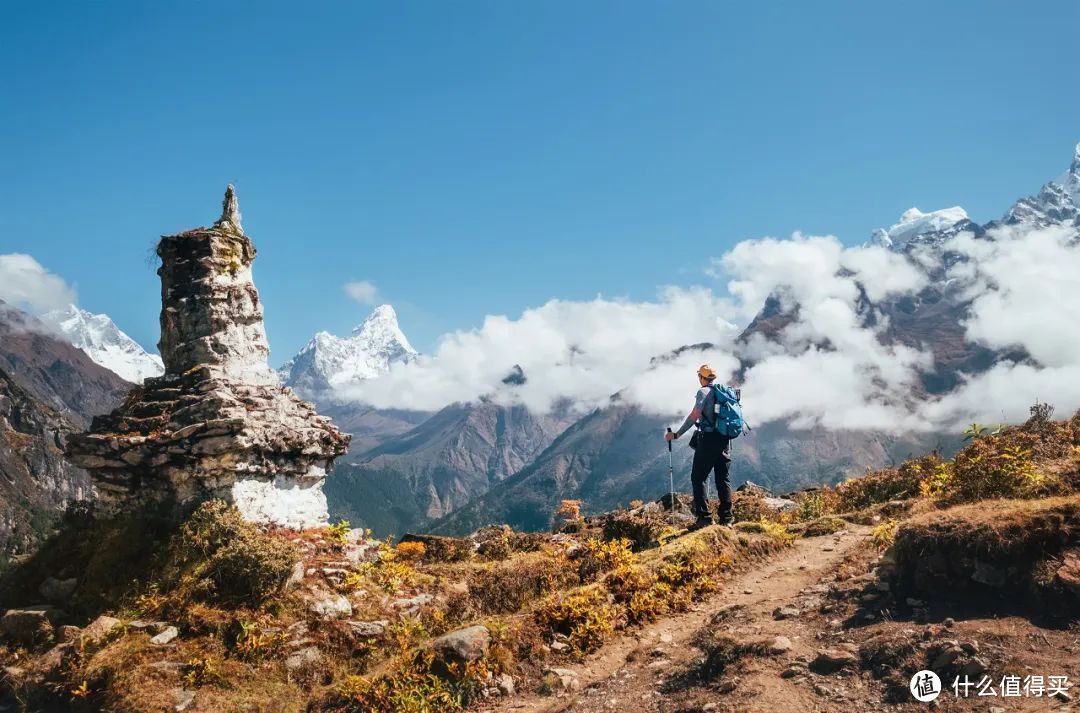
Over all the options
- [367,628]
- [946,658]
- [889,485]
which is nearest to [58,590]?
[367,628]

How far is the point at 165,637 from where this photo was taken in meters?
11.6

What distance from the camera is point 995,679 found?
7.05 m

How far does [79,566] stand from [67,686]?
14.3ft

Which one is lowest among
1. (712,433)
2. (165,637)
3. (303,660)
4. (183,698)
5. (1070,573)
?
(183,698)

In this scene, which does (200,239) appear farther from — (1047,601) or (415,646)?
(1047,601)

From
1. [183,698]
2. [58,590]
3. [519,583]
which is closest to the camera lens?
[183,698]

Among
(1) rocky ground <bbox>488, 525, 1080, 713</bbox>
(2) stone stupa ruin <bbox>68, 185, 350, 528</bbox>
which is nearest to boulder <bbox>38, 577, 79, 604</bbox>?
(2) stone stupa ruin <bbox>68, 185, 350, 528</bbox>

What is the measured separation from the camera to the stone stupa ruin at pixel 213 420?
14.9 metres

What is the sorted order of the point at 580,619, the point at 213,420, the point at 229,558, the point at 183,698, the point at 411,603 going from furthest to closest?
the point at 213,420 → the point at 411,603 → the point at 229,558 → the point at 580,619 → the point at 183,698

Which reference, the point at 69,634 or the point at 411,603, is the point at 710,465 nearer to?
the point at 411,603

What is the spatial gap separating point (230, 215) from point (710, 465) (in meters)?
15.4

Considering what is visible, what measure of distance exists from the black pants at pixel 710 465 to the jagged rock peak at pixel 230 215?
47.6ft

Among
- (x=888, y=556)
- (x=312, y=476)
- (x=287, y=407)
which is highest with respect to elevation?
(x=287, y=407)

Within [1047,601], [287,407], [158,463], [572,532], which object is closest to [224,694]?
[158,463]
